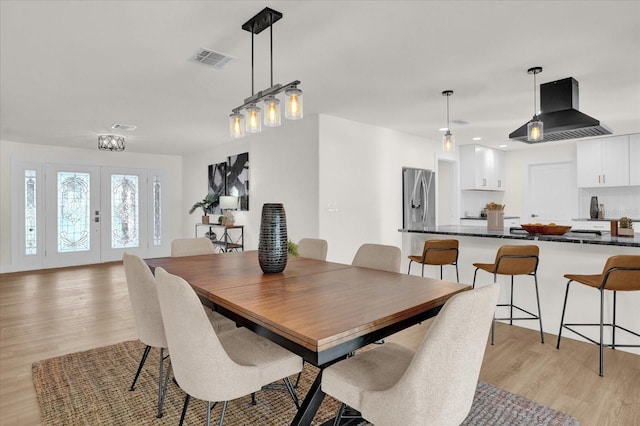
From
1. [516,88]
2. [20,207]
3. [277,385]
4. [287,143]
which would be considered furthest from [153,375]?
[20,207]

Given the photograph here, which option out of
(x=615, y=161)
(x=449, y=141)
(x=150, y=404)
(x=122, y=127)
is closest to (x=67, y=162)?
(x=122, y=127)

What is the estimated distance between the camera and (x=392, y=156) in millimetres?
5633

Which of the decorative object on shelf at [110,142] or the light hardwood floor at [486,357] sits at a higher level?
the decorative object on shelf at [110,142]

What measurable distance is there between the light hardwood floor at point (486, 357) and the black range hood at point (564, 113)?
6.15 feet

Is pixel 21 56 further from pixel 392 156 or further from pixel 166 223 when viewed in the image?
pixel 166 223

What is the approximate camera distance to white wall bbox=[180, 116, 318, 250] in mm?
4629

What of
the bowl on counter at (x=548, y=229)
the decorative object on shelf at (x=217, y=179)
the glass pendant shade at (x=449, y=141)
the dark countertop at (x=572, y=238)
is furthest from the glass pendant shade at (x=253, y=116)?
the decorative object on shelf at (x=217, y=179)

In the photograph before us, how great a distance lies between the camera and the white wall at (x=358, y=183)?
15.2ft

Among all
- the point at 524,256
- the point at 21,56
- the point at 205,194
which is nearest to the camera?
the point at 21,56

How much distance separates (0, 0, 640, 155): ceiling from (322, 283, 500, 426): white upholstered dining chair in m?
1.83

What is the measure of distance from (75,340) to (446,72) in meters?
4.04

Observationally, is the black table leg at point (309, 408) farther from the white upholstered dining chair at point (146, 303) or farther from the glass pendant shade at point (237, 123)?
the glass pendant shade at point (237, 123)

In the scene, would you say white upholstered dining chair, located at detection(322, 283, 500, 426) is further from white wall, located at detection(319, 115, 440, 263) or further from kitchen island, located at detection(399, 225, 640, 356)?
white wall, located at detection(319, 115, 440, 263)

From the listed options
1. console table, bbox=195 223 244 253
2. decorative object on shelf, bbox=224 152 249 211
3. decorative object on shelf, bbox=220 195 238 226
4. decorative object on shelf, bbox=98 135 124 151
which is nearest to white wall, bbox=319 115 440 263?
decorative object on shelf, bbox=224 152 249 211
